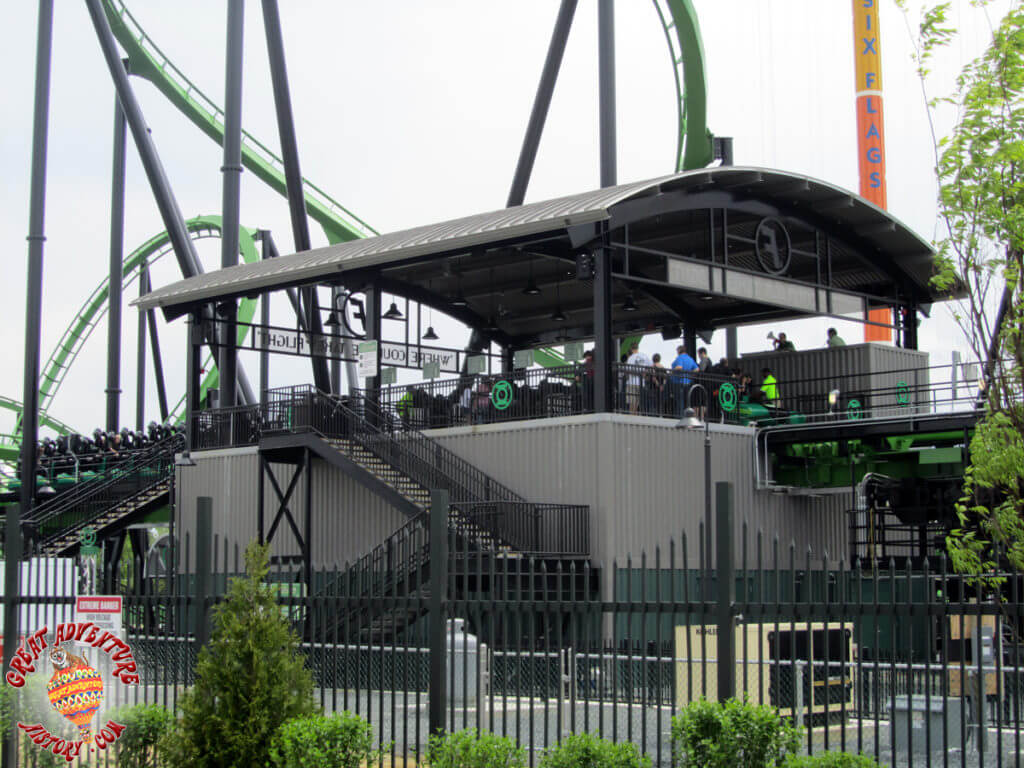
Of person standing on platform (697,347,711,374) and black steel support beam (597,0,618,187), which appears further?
black steel support beam (597,0,618,187)

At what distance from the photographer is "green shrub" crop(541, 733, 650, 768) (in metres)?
8.83

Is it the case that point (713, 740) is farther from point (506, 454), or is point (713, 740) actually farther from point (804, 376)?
point (804, 376)

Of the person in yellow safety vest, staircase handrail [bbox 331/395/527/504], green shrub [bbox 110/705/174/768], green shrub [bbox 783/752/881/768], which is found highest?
the person in yellow safety vest

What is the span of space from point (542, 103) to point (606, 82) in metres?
2.63

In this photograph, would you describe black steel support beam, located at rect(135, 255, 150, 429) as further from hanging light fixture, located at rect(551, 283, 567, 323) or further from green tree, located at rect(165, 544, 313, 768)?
green tree, located at rect(165, 544, 313, 768)

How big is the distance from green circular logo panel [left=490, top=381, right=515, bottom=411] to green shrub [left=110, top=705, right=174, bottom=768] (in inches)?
614

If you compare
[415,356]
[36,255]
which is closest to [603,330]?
[415,356]

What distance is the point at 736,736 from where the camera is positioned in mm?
8469

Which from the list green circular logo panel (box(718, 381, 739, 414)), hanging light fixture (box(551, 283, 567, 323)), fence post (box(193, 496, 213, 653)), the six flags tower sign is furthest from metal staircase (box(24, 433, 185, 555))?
fence post (box(193, 496, 213, 653))

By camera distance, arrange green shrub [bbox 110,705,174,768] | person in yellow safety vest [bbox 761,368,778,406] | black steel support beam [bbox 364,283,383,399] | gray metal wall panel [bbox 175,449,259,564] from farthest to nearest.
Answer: gray metal wall panel [bbox 175,449,259,564] → black steel support beam [bbox 364,283,383,399] → person in yellow safety vest [bbox 761,368,778,406] → green shrub [bbox 110,705,174,768]

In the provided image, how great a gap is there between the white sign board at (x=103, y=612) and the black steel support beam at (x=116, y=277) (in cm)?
3297

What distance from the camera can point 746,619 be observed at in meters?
8.69

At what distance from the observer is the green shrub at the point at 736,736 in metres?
8.46

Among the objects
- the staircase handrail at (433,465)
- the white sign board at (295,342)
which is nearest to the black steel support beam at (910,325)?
the staircase handrail at (433,465)
